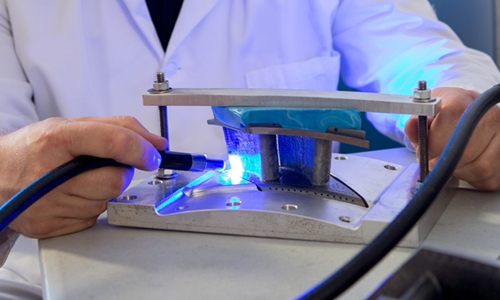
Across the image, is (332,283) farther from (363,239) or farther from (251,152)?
(251,152)

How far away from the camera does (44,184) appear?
0.46m

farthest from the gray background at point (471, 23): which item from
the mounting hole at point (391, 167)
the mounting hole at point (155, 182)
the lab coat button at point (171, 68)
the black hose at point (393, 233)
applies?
the black hose at point (393, 233)

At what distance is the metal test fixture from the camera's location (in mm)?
508

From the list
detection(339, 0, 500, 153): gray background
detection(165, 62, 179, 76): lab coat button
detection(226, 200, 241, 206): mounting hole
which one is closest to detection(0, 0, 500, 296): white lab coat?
detection(165, 62, 179, 76): lab coat button

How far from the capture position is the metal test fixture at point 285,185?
508 mm

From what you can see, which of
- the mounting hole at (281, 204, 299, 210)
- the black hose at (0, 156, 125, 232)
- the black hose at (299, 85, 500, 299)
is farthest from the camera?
the mounting hole at (281, 204, 299, 210)

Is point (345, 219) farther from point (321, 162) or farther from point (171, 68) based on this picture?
point (171, 68)

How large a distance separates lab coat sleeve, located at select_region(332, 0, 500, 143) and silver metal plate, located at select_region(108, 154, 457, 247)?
36cm

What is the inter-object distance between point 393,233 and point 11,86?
0.74m

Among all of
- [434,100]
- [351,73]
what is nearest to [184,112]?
[351,73]

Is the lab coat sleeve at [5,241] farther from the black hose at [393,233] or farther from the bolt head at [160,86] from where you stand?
the black hose at [393,233]

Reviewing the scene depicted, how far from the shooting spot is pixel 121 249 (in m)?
0.52

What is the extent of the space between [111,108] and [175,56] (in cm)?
14

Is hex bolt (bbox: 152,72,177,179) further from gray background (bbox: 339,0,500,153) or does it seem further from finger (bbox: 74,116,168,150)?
gray background (bbox: 339,0,500,153)
